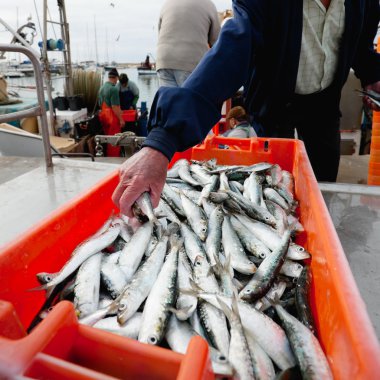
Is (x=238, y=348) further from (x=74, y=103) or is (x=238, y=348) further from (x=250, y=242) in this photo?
Result: (x=74, y=103)

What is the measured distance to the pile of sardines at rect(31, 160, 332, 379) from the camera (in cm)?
115

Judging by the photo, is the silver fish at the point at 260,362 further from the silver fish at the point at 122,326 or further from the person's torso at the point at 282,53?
the person's torso at the point at 282,53

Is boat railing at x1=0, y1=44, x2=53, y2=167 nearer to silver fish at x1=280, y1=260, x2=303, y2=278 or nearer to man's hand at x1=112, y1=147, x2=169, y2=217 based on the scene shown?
man's hand at x1=112, y1=147, x2=169, y2=217

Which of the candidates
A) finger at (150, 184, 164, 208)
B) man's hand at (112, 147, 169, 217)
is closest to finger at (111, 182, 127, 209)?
man's hand at (112, 147, 169, 217)

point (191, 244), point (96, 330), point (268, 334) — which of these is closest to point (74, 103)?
point (191, 244)

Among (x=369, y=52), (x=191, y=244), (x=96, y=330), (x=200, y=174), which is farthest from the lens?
(x=369, y=52)

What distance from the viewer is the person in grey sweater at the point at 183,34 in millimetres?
5191

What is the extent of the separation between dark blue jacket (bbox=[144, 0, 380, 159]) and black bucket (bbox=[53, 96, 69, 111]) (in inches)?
279

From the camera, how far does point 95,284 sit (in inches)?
56.2

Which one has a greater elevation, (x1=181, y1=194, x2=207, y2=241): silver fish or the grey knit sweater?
the grey knit sweater

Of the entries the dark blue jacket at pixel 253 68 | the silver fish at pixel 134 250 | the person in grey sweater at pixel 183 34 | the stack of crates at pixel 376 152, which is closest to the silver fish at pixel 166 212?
the silver fish at pixel 134 250

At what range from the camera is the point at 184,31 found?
5.25 meters

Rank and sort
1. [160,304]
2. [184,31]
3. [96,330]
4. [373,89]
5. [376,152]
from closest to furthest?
[96,330] → [160,304] → [373,89] → [376,152] → [184,31]

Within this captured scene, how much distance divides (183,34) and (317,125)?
308cm
